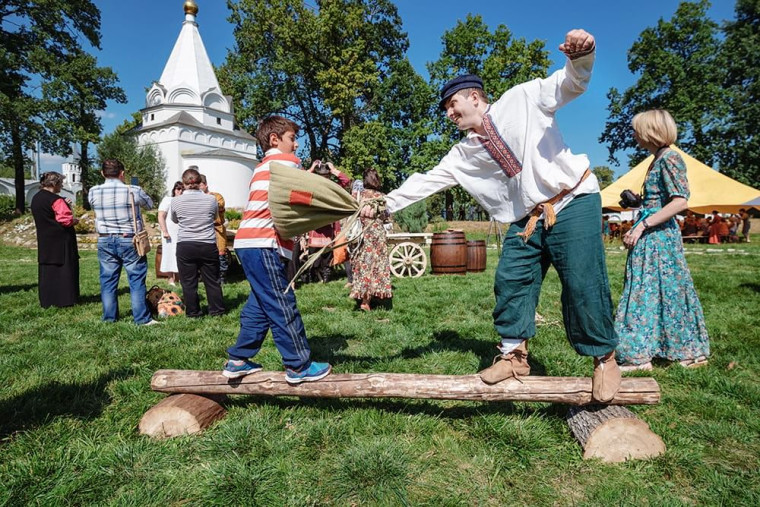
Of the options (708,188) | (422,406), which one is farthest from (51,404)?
(708,188)

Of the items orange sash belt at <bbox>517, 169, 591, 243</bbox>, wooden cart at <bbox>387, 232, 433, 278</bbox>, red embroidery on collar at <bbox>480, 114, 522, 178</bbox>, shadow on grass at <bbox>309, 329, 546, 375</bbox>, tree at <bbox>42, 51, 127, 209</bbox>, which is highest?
tree at <bbox>42, 51, 127, 209</bbox>

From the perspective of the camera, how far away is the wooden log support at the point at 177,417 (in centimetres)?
260

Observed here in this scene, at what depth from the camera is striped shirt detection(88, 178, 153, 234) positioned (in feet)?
17.1

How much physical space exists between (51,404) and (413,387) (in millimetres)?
2635

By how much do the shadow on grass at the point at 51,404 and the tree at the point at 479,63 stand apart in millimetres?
27817

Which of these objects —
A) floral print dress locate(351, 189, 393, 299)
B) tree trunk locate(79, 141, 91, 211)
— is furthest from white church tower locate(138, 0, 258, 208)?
floral print dress locate(351, 189, 393, 299)

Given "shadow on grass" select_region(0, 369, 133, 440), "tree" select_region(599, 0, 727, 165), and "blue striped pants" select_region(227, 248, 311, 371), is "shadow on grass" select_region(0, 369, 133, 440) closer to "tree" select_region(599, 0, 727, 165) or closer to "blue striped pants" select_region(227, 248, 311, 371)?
"blue striped pants" select_region(227, 248, 311, 371)

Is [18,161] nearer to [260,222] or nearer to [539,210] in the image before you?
[260,222]

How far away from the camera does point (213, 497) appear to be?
78.9 inches

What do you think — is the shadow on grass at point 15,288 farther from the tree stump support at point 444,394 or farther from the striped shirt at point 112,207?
the tree stump support at point 444,394

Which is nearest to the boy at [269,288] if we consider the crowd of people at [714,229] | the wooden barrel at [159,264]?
the wooden barrel at [159,264]

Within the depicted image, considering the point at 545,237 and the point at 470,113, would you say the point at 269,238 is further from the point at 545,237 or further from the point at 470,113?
the point at 545,237

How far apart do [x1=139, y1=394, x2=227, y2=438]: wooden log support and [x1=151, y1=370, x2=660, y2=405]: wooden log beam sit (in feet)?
0.25

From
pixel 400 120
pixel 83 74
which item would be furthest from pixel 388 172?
pixel 83 74
